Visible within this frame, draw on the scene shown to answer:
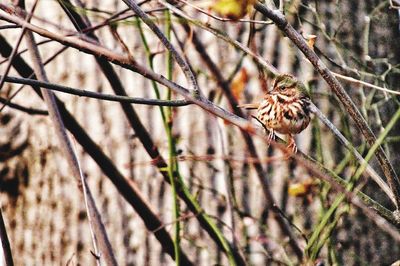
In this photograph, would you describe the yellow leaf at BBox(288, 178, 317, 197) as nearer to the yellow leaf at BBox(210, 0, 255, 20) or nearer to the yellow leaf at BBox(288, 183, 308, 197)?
the yellow leaf at BBox(288, 183, 308, 197)

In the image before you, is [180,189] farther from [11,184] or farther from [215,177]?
[11,184]

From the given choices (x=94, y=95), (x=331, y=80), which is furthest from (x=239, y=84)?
(x=94, y=95)

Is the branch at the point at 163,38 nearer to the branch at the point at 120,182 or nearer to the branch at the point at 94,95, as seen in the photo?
the branch at the point at 94,95

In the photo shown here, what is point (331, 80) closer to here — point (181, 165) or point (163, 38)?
point (163, 38)

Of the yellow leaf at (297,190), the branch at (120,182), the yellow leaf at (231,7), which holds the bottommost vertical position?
the yellow leaf at (297,190)

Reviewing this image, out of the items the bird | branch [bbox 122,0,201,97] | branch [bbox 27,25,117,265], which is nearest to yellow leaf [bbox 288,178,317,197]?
the bird

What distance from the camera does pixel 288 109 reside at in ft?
4.81

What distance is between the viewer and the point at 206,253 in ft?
6.23

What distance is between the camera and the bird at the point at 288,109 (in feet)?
4.82

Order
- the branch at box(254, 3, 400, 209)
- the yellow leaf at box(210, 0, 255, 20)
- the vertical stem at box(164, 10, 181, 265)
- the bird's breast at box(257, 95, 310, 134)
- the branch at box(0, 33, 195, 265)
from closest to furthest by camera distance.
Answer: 1. the yellow leaf at box(210, 0, 255, 20)
2. the branch at box(254, 3, 400, 209)
3. the bird's breast at box(257, 95, 310, 134)
4. the vertical stem at box(164, 10, 181, 265)
5. the branch at box(0, 33, 195, 265)

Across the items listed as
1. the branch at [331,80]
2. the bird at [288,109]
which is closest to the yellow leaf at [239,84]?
the bird at [288,109]

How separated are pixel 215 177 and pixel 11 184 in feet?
2.09

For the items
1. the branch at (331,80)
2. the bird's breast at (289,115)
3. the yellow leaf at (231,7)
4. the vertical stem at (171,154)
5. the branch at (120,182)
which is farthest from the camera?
the branch at (120,182)

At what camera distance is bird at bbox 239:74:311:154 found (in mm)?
1469
